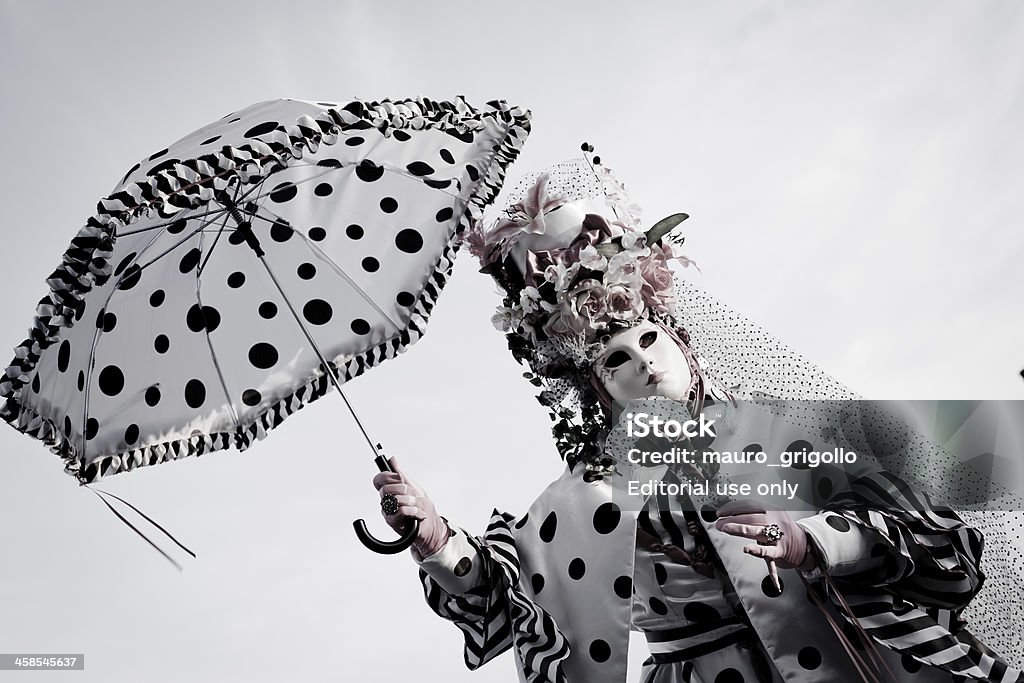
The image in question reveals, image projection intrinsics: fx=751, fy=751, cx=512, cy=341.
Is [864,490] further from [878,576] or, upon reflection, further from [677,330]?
[677,330]

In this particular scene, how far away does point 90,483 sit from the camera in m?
1.72

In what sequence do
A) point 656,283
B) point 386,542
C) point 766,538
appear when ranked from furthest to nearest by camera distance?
point 656,283 → point 386,542 → point 766,538

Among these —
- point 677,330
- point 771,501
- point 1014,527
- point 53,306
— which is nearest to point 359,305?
point 53,306

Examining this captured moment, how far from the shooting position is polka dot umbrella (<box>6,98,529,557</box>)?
1.77m

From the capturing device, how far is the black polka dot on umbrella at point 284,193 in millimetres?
2102

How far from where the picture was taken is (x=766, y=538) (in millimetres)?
1425

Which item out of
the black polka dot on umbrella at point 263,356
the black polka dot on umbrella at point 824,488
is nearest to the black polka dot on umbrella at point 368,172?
the black polka dot on umbrella at point 263,356

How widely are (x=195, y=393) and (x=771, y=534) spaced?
1.39 metres

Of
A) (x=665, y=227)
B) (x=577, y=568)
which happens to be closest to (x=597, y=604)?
(x=577, y=568)

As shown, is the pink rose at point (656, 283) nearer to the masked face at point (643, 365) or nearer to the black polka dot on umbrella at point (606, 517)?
the masked face at point (643, 365)

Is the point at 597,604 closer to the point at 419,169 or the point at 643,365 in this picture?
the point at 643,365

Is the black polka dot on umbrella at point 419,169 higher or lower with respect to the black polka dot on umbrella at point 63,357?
higher

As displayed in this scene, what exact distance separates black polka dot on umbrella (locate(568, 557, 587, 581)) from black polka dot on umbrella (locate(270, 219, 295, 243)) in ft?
3.80

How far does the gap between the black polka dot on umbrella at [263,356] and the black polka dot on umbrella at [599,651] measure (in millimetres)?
1070
